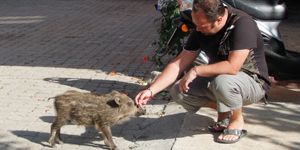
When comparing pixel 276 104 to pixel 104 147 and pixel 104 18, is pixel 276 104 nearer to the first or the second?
pixel 104 147

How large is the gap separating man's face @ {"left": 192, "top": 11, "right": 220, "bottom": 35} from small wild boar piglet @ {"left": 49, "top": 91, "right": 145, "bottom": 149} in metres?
0.92

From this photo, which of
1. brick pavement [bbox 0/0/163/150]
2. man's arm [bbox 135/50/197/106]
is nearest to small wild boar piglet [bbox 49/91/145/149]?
man's arm [bbox 135/50/197/106]

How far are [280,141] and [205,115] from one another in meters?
0.89

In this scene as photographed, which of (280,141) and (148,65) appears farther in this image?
(148,65)

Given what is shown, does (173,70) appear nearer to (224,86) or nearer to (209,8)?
(224,86)

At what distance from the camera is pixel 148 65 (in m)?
8.30

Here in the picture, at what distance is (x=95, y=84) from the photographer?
23.6ft

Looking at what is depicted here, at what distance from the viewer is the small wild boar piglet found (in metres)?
4.83

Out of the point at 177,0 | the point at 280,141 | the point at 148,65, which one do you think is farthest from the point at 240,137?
the point at 148,65

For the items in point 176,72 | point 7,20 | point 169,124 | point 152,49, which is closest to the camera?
point 176,72

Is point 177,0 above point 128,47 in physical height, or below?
above

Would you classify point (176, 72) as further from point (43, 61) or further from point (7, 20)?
point (7, 20)

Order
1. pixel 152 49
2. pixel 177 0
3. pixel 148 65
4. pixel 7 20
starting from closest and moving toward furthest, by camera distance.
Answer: pixel 177 0, pixel 148 65, pixel 152 49, pixel 7 20

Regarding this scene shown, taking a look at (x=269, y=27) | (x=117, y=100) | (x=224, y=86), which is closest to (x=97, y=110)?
(x=117, y=100)
